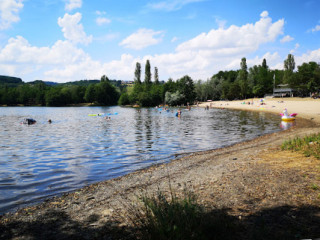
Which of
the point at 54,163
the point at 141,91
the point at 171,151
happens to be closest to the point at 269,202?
the point at 171,151

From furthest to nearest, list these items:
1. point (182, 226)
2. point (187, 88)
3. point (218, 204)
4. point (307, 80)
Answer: point (187, 88), point (307, 80), point (218, 204), point (182, 226)

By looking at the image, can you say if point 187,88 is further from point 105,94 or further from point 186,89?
point 105,94

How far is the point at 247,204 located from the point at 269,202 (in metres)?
0.66

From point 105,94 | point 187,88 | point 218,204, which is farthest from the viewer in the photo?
point 105,94

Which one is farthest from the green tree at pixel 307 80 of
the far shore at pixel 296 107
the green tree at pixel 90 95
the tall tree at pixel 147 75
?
the green tree at pixel 90 95

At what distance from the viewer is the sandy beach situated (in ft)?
17.7

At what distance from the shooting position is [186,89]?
445ft

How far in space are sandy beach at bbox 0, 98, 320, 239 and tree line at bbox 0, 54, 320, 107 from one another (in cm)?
11024

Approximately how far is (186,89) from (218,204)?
131 meters

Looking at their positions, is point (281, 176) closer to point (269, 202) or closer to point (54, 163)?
point (269, 202)

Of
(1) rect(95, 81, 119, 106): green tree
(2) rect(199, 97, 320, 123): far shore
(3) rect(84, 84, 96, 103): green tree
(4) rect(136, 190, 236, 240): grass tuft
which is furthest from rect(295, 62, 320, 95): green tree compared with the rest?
(3) rect(84, 84, 96, 103): green tree

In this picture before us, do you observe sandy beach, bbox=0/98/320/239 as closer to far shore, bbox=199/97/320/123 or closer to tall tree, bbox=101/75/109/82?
far shore, bbox=199/97/320/123

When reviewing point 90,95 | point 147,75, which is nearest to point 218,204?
point 147,75

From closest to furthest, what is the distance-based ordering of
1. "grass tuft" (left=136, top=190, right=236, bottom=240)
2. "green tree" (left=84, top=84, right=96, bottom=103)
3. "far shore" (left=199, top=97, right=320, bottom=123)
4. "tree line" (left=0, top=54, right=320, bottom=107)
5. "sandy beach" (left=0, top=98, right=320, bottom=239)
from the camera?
"grass tuft" (left=136, top=190, right=236, bottom=240), "sandy beach" (left=0, top=98, right=320, bottom=239), "far shore" (left=199, top=97, right=320, bottom=123), "tree line" (left=0, top=54, right=320, bottom=107), "green tree" (left=84, top=84, right=96, bottom=103)
